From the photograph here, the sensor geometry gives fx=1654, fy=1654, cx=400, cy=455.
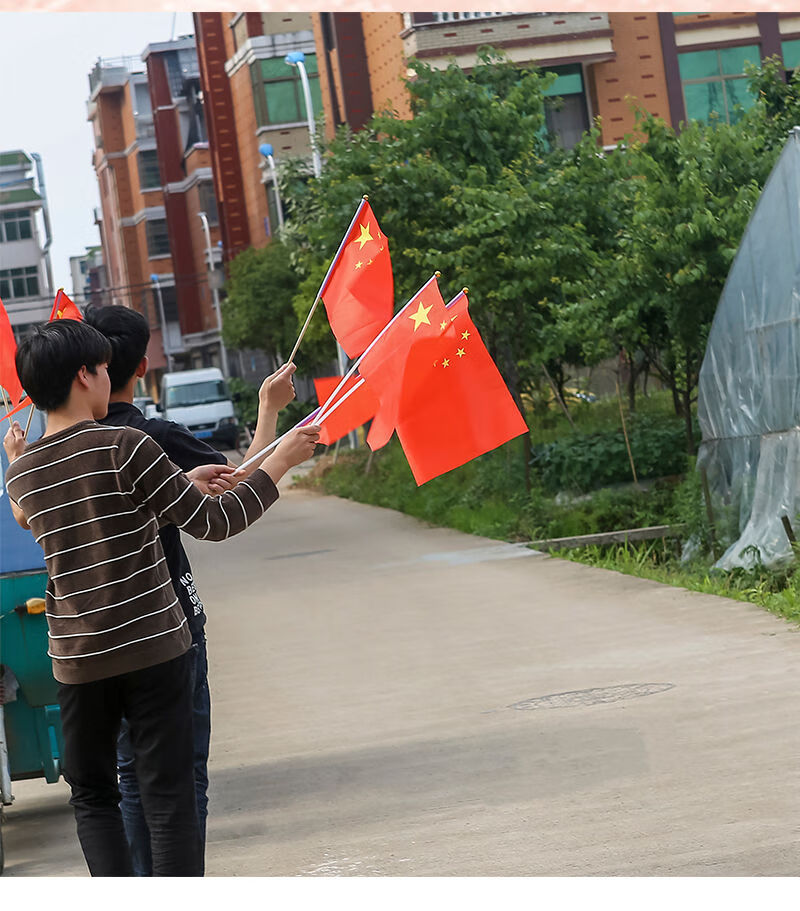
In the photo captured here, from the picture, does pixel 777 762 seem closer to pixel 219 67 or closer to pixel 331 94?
pixel 331 94

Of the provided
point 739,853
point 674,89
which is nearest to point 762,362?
point 739,853

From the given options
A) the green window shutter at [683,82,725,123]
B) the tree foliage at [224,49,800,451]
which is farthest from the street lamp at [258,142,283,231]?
the tree foliage at [224,49,800,451]

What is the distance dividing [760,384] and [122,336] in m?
10.7

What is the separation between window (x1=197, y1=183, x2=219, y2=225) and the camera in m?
70.4

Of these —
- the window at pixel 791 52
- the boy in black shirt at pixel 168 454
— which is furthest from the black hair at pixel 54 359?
the window at pixel 791 52

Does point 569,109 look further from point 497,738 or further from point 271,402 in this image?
point 271,402

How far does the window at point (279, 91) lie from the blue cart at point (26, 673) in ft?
143

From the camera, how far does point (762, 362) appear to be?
15.0m

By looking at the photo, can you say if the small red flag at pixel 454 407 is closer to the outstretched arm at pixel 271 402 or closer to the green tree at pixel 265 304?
the outstretched arm at pixel 271 402

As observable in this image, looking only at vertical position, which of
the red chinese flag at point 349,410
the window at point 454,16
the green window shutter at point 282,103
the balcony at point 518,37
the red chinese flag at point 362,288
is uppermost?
the green window shutter at point 282,103

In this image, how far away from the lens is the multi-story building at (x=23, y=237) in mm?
95000

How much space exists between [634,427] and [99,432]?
16.6 metres

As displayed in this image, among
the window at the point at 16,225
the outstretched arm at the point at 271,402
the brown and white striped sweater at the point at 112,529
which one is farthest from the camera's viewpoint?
the window at the point at 16,225

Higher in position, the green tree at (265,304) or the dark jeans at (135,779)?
the green tree at (265,304)
